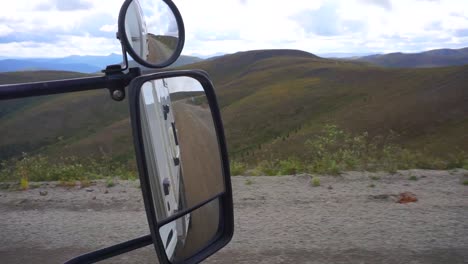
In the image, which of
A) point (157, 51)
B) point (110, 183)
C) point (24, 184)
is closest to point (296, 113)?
point (110, 183)

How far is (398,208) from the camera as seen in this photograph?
514cm

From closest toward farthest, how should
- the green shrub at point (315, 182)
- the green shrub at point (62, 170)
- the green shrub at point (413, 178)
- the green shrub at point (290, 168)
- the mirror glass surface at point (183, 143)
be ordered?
the mirror glass surface at point (183, 143), the green shrub at point (315, 182), the green shrub at point (413, 178), the green shrub at point (290, 168), the green shrub at point (62, 170)

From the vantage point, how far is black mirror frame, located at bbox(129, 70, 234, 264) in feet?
4.86

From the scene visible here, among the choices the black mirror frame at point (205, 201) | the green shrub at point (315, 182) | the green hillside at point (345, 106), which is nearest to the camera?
the black mirror frame at point (205, 201)

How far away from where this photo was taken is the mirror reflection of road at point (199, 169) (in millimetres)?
1986

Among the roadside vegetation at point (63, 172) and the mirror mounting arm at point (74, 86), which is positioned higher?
the mirror mounting arm at point (74, 86)

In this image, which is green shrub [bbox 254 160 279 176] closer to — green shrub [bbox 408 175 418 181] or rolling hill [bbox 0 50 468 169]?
green shrub [bbox 408 175 418 181]

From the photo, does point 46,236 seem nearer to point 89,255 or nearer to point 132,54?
point 89,255

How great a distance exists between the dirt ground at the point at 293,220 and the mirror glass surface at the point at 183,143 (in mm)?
2095

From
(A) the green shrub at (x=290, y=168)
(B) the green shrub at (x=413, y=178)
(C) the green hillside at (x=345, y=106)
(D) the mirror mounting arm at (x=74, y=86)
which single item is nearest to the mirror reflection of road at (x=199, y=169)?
(D) the mirror mounting arm at (x=74, y=86)

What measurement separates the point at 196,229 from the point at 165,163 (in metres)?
0.32

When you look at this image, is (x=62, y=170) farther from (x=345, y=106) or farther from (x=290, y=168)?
(x=345, y=106)

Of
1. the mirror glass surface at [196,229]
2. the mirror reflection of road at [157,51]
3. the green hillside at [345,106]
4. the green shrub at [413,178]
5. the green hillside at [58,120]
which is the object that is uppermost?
the mirror reflection of road at [157,51]

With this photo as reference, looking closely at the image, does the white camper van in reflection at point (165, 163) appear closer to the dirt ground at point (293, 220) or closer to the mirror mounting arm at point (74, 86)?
the mirror mounting arm at point (74, 86)
